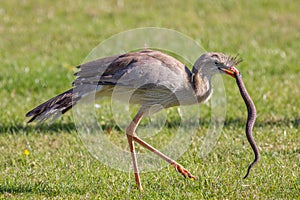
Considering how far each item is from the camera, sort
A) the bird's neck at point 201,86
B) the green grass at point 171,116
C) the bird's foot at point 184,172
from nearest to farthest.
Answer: the green grass at point 171,116, the bird's foot at point 184,172, the bird's neck at point 201,86

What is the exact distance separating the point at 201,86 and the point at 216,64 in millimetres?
236

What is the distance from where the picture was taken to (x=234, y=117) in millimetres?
7340

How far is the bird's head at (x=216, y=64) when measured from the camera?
18.1ft

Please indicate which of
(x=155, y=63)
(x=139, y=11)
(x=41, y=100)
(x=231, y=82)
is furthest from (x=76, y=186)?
(x=139, y=11)

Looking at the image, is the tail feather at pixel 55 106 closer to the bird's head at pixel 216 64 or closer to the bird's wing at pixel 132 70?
the bird's wing at pixel 132 70

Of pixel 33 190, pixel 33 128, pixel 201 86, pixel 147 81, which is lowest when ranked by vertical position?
pixel 33 128

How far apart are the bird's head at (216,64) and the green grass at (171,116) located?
879 millimetres

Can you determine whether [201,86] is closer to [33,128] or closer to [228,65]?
[228,65]

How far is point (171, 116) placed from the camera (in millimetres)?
7418

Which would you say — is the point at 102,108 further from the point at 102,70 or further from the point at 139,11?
the point at 139,11

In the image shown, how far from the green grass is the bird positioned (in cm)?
44

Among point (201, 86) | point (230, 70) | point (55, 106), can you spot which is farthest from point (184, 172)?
point (55, 106)

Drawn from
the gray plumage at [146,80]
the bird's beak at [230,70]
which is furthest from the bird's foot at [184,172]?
the bird's beak at [230,70]

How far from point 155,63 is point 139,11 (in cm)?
703
